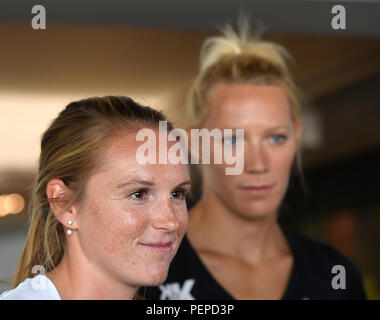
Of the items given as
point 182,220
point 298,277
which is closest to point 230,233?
point 298,277

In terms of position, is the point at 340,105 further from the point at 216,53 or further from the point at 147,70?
the point at 216,53

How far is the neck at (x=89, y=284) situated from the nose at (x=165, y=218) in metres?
0.11

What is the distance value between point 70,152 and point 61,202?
8cm

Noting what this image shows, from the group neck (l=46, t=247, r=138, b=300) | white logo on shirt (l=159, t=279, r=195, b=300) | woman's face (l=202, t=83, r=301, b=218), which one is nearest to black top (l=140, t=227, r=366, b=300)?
white logo on shirt (l=159, t=279, r=195, b=300)

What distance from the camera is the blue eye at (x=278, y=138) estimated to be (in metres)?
1.50

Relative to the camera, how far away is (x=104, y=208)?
0.93 metres

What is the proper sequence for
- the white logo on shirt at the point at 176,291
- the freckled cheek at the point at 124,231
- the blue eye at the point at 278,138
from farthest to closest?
the blue eye at the point at 278,138
the white logo on shirt at the point at 176,291
the freckled cheek at the point at 124,231

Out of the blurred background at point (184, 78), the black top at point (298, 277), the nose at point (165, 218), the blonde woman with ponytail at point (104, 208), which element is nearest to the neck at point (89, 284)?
the blonde woman with ponytail at point (104, 208)

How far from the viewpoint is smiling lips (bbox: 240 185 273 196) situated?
4.97 ft

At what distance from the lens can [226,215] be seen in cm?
157

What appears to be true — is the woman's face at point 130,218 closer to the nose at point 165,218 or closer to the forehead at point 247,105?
the nose at point 165,218

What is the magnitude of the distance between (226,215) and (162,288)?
0.91ft

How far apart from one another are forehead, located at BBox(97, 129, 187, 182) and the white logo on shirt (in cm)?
51
